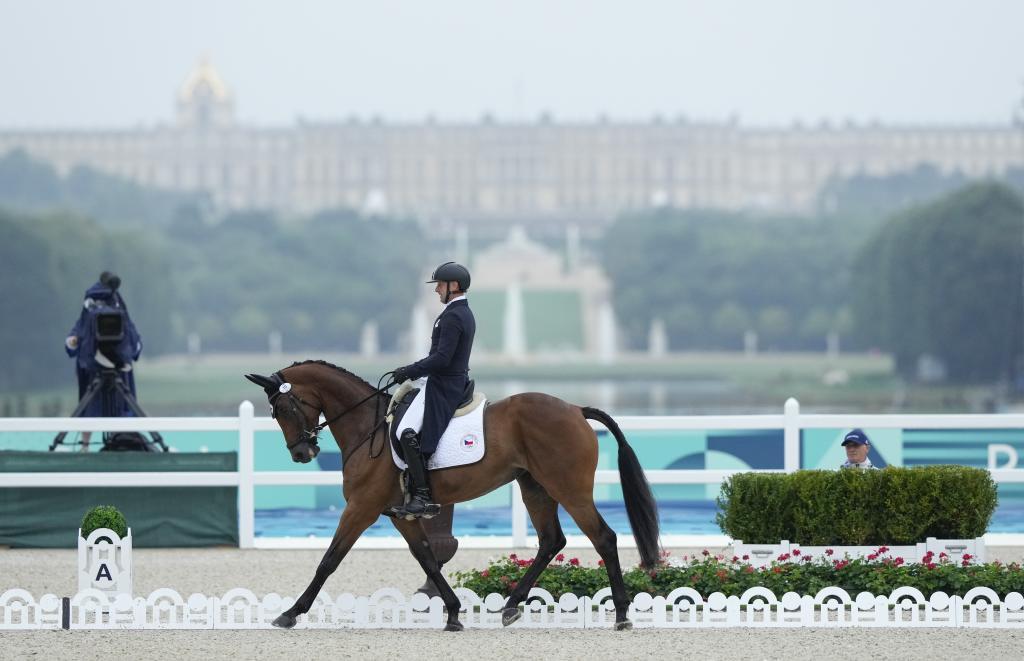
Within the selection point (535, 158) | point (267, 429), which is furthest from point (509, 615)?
point (535, 158)

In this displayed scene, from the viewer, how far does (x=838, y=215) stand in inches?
3733

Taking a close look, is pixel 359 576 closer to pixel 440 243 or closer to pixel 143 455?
pixel 143 455

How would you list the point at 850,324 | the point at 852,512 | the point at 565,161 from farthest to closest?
the point at 565,161
the point at 850,324
the point at 852,512

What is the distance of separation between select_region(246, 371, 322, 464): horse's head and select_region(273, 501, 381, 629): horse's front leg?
1.30 feet

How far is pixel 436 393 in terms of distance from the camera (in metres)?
9.25

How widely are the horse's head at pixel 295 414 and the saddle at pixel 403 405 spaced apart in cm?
41

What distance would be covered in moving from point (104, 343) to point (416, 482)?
5.54 m

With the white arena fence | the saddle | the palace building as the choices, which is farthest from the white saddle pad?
the palace building

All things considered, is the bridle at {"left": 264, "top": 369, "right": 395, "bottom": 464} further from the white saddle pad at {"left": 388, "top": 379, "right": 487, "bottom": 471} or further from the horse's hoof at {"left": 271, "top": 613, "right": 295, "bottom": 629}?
the horse's hoof at {"left": 271, "top": 613, "right": 295, "bottom": 629}

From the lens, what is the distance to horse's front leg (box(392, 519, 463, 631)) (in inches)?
364

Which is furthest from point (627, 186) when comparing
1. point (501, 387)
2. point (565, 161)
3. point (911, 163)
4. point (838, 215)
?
point (501, 387)

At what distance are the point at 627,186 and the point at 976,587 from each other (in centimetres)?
13671

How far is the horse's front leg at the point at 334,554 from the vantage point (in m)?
9.16

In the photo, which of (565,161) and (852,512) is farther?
(565,161)
